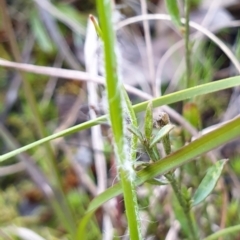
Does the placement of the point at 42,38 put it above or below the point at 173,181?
above

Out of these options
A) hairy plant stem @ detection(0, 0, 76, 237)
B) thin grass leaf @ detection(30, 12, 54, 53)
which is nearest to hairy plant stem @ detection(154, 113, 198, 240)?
hairy plant stem @ detection(0, 0, 76, 237)

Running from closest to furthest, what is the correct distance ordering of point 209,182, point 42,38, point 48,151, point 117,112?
point 117,112, point 209,182, point 48,151, point 42,38

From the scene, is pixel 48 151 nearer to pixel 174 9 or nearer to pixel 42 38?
pixel 174 9

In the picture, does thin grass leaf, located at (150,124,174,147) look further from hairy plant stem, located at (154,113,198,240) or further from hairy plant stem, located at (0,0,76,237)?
hairy plant stem, located at (0,0,76,237)

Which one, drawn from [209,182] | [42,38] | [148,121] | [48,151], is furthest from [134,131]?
[42,38]

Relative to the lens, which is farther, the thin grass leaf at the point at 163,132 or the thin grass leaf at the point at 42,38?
the thin grass leaf at the point at 42,38

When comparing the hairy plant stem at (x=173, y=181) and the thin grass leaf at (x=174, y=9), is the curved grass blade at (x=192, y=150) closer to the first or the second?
the hairy plant stem at (x=173, y=181)

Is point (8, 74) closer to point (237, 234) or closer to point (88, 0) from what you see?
point (88, 0)

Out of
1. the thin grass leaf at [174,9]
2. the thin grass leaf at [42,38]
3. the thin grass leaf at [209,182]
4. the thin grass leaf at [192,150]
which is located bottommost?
the thin grass leaf at [209,182]

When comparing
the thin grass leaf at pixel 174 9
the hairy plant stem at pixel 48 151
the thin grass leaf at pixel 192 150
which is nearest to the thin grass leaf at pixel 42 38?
the hairy plant stem at pixel 48 151

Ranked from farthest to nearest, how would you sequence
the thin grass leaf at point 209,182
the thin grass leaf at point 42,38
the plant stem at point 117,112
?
the thin grass leaf at point 42,38
the thin grass leaf at point 209,182
the plant stem at point 117,112

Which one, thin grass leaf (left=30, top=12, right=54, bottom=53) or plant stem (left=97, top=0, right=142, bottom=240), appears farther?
thin grass leaf (left=30, top=12, right=54, bottom=53)
